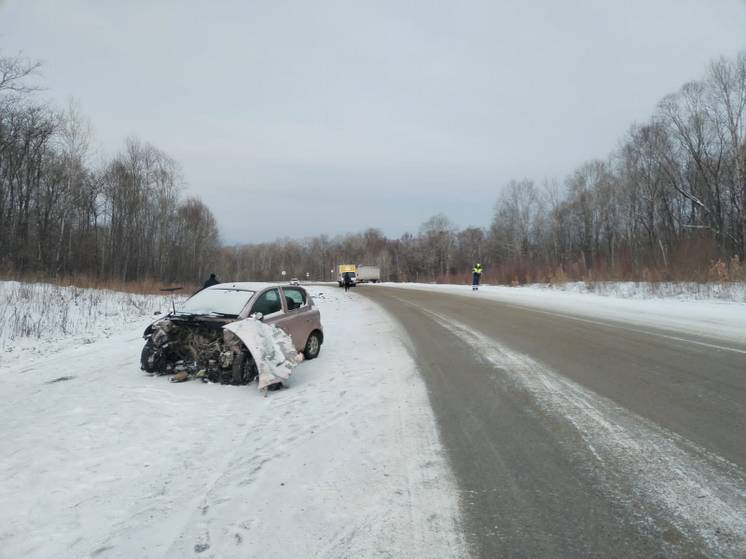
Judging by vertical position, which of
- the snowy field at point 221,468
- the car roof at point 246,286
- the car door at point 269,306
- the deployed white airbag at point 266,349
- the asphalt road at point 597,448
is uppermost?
the car roof at point 246,286

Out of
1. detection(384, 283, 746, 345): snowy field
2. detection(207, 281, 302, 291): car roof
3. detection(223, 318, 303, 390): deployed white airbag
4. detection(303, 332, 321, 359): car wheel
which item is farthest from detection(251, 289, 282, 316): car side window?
detection(384, 283, 746, 345): snowy field

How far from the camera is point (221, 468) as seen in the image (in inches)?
156

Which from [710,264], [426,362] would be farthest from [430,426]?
[710,264]

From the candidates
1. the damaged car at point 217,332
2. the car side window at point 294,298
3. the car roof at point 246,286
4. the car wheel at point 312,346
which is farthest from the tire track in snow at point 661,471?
the car roof at point 246,286

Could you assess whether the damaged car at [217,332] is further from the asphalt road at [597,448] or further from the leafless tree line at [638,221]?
the leafless tree line at [638,221]

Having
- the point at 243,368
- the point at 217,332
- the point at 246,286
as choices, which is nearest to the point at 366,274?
the point at 246,286

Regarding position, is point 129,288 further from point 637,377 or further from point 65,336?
point 637,377

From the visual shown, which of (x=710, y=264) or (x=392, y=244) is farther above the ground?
(x=392, y=244)

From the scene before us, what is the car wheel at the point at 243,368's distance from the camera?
661 centimetres

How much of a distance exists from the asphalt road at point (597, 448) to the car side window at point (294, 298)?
268 cm

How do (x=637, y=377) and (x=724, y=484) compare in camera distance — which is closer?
(x=724, y=484)

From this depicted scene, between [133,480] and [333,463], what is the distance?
5.59ft

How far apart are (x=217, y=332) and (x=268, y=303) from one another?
4.05ft

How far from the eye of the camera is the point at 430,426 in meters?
4.92
